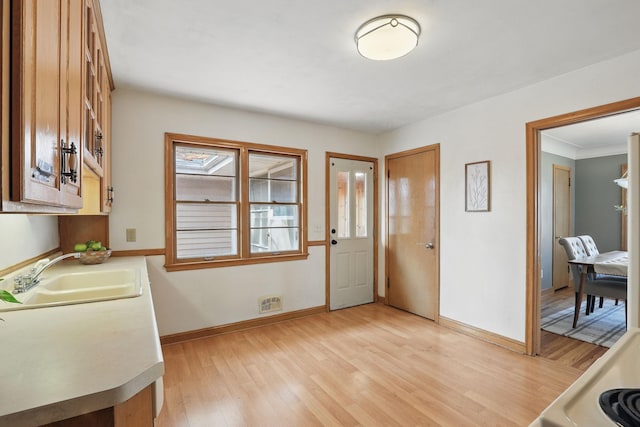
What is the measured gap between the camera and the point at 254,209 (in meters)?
Answer: 3.54

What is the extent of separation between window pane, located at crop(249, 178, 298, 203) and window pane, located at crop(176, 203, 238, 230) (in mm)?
300

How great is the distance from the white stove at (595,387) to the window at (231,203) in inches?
121

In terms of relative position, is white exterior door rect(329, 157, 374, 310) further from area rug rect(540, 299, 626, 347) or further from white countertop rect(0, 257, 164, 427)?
white countertop rect(0, 257, 164, 427)

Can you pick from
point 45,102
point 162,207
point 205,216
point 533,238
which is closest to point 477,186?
point 533,238

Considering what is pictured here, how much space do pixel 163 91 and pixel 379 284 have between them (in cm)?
359

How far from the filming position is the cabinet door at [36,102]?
2.02 feet

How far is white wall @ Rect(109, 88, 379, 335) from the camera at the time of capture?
2.83 metres

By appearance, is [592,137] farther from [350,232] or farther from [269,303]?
[269,303]

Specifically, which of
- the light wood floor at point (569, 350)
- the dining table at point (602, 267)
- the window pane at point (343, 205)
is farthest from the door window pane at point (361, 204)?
the dining table at point (602, 267)

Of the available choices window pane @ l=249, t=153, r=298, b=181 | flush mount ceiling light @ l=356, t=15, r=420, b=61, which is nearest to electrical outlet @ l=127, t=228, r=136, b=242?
window pane @ l=249, t=153, r=298, b=181

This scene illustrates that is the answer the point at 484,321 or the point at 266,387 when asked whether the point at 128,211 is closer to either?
the point at 266,387

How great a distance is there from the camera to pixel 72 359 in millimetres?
810

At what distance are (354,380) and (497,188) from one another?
2.23m

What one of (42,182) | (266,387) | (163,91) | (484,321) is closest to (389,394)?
(266,387)
